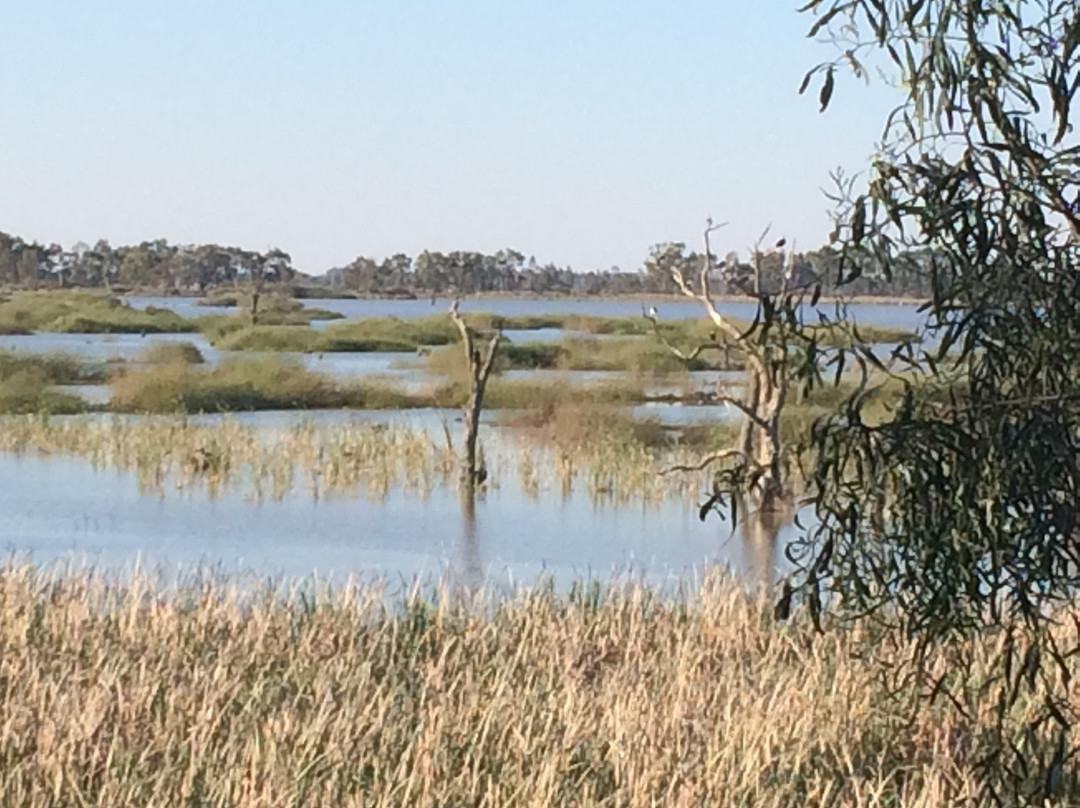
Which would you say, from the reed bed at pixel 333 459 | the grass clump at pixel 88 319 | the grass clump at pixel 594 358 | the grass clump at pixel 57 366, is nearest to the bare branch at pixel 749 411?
the reed bed at pixel 333 459

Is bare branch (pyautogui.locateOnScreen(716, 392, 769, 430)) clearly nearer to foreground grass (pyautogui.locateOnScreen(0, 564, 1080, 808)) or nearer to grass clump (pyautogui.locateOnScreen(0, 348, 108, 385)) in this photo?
foreground grass (pyautogui.locateOnScreen(0, 564, 1080, 808))

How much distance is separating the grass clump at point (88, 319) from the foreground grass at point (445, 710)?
4524 centimetres

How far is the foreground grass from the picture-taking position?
16.0ft

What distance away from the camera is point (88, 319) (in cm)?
5378

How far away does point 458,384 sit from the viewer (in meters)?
29.6

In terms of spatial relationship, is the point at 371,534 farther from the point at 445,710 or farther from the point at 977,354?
the point at 977,354

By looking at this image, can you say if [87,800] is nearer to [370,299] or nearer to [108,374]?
[108,374]

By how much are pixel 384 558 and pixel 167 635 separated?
6.79 meters

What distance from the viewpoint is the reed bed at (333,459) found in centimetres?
1786

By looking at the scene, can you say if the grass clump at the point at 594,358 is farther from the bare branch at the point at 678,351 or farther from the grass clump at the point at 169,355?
the bare branch at the point at 678,351

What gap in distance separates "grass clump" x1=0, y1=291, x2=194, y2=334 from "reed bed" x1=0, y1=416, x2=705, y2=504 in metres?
31.0

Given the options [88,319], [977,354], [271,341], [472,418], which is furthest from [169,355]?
[977,354]

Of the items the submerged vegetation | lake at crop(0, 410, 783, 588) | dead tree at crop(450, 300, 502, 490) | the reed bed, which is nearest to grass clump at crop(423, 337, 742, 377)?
the submerged vegetation

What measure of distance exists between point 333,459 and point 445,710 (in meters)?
13.4
